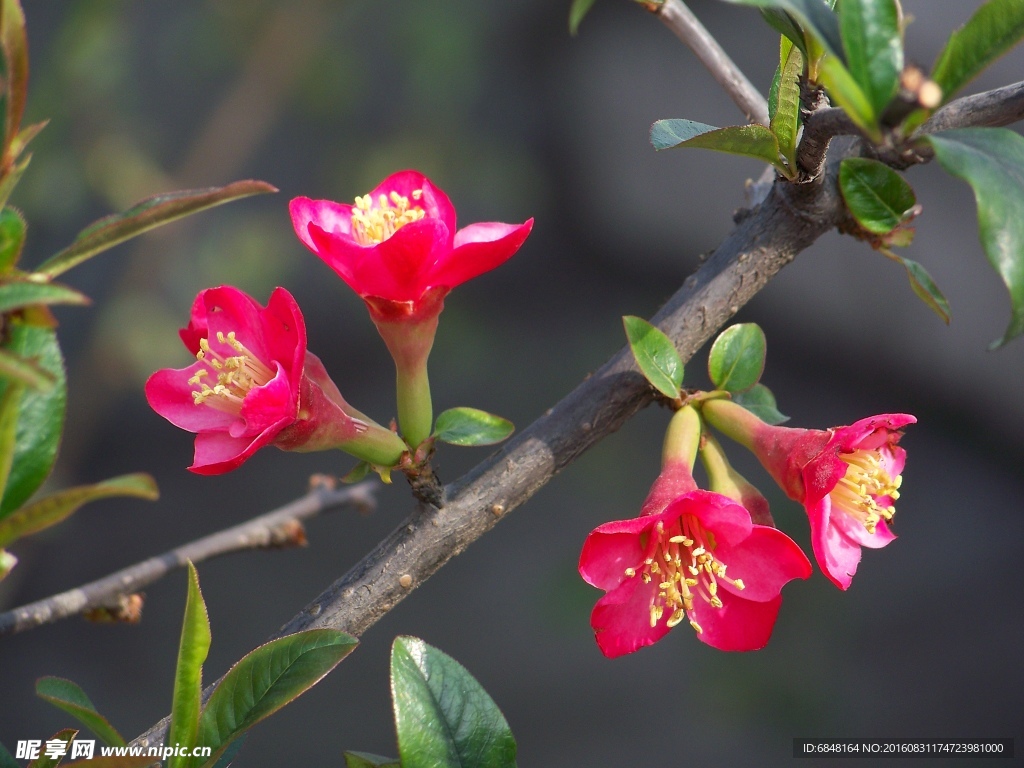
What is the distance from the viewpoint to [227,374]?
2.46ft

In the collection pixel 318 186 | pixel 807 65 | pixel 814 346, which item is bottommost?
pixel 814 346

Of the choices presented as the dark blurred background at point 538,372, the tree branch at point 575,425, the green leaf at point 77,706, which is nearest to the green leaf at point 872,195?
the tree branch at point 575,425

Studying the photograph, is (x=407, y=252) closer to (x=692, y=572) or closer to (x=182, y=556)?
(x=692, y=572)

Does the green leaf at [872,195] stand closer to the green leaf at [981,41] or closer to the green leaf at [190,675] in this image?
the green leaf at [981,41]

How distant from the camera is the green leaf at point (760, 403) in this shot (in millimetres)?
843

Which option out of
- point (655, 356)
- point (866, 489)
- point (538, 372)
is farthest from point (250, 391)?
point (538, 372)

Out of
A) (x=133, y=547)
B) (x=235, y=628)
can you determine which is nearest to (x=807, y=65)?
(x=235, y=628)

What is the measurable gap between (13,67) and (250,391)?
10.4 inches

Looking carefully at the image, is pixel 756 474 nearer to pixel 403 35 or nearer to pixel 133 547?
pixel 403 35

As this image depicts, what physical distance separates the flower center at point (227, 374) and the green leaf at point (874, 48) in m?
0.53

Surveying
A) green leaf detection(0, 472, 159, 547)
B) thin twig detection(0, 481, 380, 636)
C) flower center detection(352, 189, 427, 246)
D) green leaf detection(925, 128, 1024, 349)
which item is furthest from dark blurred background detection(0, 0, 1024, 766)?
green leaf detection(925, 128, 1024, 349)

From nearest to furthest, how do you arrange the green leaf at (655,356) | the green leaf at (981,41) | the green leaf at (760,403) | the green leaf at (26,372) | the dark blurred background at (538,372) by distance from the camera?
the green leaf at (26,372)
the green leaf at (981,41)
the green leaf at (655,356)
the green leaf at (760,403)
the dark blurred background at (538,372)

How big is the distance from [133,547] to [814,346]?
2.56 m

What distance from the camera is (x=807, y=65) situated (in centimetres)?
63
